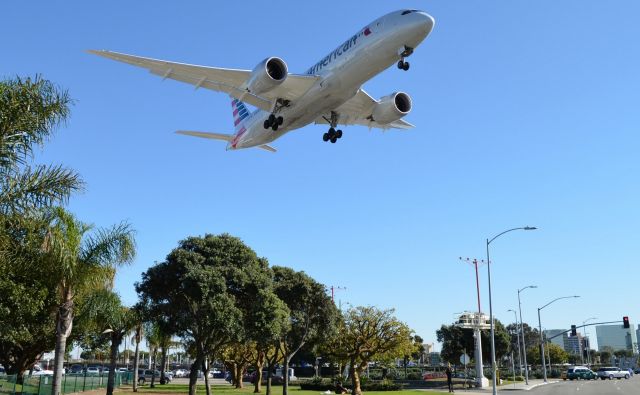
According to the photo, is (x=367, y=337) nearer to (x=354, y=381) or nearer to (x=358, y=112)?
(x=354, y=381)

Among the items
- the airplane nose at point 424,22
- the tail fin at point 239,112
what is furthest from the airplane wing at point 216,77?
the tail fin at point 239,112

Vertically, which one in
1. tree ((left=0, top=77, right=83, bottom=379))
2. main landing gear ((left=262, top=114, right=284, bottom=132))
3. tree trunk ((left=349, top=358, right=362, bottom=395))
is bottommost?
tree trunk ((left=349, top=358, right=362, bottom=395))

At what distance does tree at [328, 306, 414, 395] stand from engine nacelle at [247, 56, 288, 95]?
19.8 metres

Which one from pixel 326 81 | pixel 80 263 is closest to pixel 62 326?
pixel 80 263

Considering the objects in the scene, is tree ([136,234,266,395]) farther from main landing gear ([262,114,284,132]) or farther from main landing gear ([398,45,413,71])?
main landing gear ([398,45,413,71])

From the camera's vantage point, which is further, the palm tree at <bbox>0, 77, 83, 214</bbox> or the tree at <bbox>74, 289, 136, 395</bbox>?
the tree at <bbox>74, 289, 136, 395</bbox>

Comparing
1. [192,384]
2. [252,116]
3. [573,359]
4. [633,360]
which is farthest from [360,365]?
[633,360]

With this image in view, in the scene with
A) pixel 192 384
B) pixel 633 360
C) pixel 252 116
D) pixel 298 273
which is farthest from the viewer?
pixel 633 360

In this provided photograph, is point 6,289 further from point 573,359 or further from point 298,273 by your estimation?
point 573,359

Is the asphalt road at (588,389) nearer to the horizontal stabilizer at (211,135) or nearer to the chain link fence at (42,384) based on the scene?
the horizontal stabilizer at (211,135)

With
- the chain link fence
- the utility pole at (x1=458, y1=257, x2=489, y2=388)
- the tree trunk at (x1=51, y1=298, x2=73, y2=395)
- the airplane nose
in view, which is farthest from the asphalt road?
the tree trunk at (x1=51, y1=298, x2=73, y2=395)

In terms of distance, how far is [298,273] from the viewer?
34.4 metres

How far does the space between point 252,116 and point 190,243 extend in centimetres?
713

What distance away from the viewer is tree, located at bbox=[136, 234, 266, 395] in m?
25.0
